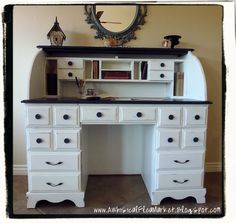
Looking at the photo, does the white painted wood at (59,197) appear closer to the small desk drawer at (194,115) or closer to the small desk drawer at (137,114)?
the small desk drawer at (137,114)

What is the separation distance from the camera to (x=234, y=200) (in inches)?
31.4

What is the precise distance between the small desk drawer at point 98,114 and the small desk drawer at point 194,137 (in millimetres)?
466

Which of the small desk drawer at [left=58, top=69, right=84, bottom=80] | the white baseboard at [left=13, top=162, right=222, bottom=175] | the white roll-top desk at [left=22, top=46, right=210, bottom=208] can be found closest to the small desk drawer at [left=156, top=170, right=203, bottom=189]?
the white roll-top desk at [left=22, top=46, right=210, bottom=208]

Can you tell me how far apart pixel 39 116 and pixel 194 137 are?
3.17 ft

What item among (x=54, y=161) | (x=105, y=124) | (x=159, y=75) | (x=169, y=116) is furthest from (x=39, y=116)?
(x=159, y=75)

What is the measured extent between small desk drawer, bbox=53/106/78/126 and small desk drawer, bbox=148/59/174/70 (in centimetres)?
69

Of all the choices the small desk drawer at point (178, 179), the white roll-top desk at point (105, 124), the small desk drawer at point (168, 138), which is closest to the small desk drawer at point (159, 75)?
the white roll-top desk at point (105, 124)

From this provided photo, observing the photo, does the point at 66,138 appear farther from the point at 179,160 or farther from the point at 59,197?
the point at 179,160

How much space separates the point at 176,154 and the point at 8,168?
0.94 meters

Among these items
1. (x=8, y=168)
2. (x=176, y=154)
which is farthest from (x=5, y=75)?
(x=176, y=154)

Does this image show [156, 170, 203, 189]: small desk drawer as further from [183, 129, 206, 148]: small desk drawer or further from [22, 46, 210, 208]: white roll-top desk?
[183, 129, 206, 148]: small desk drawer

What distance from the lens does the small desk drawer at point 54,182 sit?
3.98 feet

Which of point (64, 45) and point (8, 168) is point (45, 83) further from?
point (8, 168)

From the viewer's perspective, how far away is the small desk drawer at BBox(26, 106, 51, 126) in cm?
116
